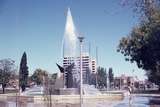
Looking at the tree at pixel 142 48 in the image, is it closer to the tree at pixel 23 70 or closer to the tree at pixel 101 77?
the tree at pixel 23 70

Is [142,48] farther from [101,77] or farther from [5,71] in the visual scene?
[101,77]

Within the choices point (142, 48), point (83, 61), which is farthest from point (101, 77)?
point (142, 48)

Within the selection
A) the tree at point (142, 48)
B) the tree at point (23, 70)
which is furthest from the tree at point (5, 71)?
the tree at point (142, 48)

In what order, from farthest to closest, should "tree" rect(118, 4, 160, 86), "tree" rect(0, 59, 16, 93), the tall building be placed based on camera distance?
"tree" rect(0, 59, 16, 93) → the tall building → "tree" rect(118, 4, 160, 86)

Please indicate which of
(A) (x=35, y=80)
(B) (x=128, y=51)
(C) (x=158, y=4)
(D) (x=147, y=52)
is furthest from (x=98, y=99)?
(A) (x=35, y=80)

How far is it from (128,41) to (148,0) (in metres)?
26.7

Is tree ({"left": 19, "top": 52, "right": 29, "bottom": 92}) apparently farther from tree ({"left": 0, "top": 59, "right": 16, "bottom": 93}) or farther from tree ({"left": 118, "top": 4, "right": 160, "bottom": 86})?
tree ({"left": 118, "top": 4, "right": 160, "bottom": 86})

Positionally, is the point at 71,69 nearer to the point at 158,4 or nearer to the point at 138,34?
the point at 138,34

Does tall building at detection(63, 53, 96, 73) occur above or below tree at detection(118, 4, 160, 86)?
above

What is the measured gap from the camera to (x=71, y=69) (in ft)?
187

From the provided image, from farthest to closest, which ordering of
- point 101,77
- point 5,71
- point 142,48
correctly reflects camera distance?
1. point 101,77
2. point 5,71
3. point 142,48

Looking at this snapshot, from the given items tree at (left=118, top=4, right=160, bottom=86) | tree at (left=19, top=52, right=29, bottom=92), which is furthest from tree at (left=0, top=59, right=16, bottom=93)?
tree at (left=118, top=4, right=160, bottom=86)

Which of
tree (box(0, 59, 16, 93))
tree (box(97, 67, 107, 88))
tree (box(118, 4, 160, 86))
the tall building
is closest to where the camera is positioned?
tree (box(118, 4, 160, 86))

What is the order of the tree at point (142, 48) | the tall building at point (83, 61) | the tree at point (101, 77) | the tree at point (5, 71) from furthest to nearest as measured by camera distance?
the tree at point (101, 77)
the tree at point (5, 71)
the tall building at point (83, 61)
the tree at point (142, 48)
